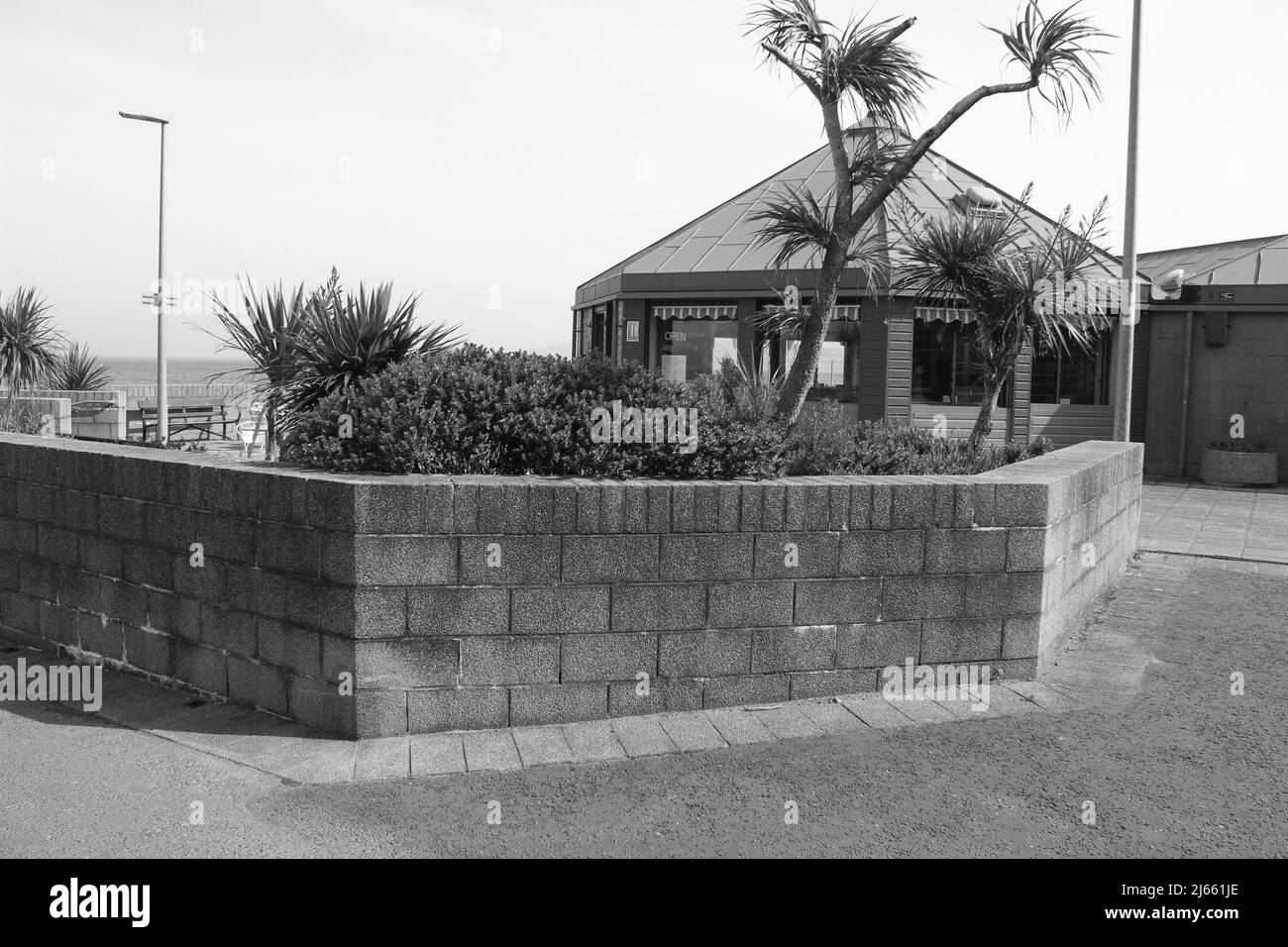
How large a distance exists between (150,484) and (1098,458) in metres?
6.44

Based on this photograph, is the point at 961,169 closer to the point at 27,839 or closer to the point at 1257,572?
the point at 1257,572

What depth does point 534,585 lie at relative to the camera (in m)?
5.32

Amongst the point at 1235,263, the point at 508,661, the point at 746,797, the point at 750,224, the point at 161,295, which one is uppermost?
the point at 750,224

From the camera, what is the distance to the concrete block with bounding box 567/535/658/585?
536cm

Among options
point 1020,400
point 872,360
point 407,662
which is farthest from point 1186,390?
point 407,662

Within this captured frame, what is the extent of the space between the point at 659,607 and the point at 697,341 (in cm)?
1302

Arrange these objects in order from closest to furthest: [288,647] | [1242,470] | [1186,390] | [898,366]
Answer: [288,647]
[898,366]
[1242,470]
[1186,390]

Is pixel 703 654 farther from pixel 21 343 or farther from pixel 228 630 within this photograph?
pixel 21 343

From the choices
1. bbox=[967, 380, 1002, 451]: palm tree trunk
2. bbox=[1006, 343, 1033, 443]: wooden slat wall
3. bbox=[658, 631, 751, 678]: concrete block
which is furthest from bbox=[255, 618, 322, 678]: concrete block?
bbox=[1006, 343, 1033, 443]: wooden slat wall

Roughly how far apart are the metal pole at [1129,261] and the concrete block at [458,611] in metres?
9.46

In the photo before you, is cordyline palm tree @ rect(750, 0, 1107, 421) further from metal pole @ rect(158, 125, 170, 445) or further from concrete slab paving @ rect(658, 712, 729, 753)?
metal pole @ rect(158, 125, 170, 445)

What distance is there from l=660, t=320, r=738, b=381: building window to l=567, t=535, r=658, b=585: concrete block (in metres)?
12.6

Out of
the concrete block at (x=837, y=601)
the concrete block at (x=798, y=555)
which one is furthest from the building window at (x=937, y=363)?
the concrete block at (x=798, y=555)
